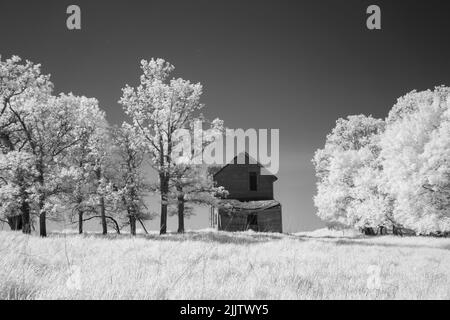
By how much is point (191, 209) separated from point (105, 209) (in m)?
6.62

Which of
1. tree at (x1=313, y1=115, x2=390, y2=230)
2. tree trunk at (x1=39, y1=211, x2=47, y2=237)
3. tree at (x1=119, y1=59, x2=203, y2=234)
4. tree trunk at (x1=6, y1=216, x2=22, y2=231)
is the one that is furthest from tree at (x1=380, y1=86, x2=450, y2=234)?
tree trunk at (x1=6, y1=216, x2=22, y2=231)

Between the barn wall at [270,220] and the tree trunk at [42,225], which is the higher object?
the tree trunk at [42,225]

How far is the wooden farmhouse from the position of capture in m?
38.2

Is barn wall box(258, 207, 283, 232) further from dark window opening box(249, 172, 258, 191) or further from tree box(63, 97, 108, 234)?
tree box(63, 97, 108, 234)

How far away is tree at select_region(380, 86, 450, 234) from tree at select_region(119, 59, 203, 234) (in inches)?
539

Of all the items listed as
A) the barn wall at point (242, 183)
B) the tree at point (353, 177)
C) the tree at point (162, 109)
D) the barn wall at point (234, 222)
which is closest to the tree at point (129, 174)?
the tree at point (162, 109)

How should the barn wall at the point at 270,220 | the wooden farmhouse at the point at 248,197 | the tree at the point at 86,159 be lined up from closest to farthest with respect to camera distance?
1. the tree at the point at 86,159
2. the barn wall at the point at 270,220
3. the wooden farmhouse at the point at 248,197

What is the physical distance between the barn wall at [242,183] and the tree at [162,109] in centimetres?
1807

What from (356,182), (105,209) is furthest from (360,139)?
(105,209)

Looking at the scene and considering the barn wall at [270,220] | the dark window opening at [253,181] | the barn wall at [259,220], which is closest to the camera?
the barn wall at [270,220]

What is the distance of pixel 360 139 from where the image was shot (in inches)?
1355

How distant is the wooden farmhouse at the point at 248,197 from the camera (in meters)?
38.2

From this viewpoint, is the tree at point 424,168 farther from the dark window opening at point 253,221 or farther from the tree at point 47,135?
the tree at point 47,135

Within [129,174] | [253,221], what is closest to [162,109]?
[129,174]
